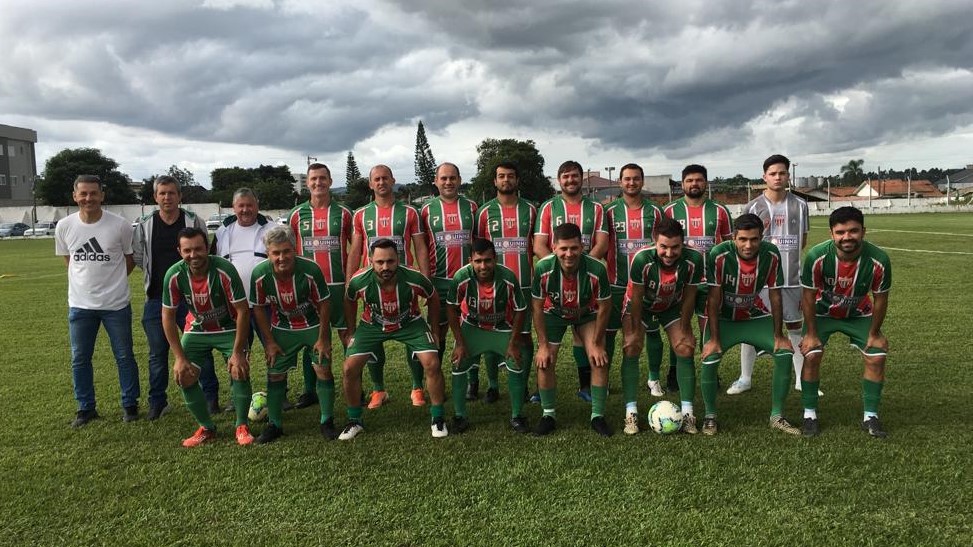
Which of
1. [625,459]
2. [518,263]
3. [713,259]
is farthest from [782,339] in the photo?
[518,263]

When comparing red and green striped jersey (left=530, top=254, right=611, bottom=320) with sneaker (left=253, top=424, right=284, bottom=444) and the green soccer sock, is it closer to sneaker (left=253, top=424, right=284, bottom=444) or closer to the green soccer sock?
sneaker (left=253, top=424, right=284, bottom=444)

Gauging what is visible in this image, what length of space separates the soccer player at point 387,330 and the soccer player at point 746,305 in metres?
1.88

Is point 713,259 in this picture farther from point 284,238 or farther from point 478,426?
point 284,238

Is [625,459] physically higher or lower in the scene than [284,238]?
lower

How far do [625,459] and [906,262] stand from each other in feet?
42.7

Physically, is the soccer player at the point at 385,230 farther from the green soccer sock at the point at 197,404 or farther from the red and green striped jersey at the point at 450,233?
the green soccer sock at the point at 197,404

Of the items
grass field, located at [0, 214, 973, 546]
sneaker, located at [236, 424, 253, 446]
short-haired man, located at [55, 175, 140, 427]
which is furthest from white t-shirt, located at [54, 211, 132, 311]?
sneaker, located at [236, 424, 253, 446]

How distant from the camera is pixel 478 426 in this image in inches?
177

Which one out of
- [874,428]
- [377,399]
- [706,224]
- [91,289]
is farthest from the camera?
[377,399]

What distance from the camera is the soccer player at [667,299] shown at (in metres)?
4.18

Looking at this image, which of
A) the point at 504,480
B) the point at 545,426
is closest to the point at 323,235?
the point at 545,426

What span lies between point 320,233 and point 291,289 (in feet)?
3.46

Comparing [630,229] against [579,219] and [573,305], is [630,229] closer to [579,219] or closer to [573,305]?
[579,219]

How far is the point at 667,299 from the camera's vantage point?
14.4 feet
